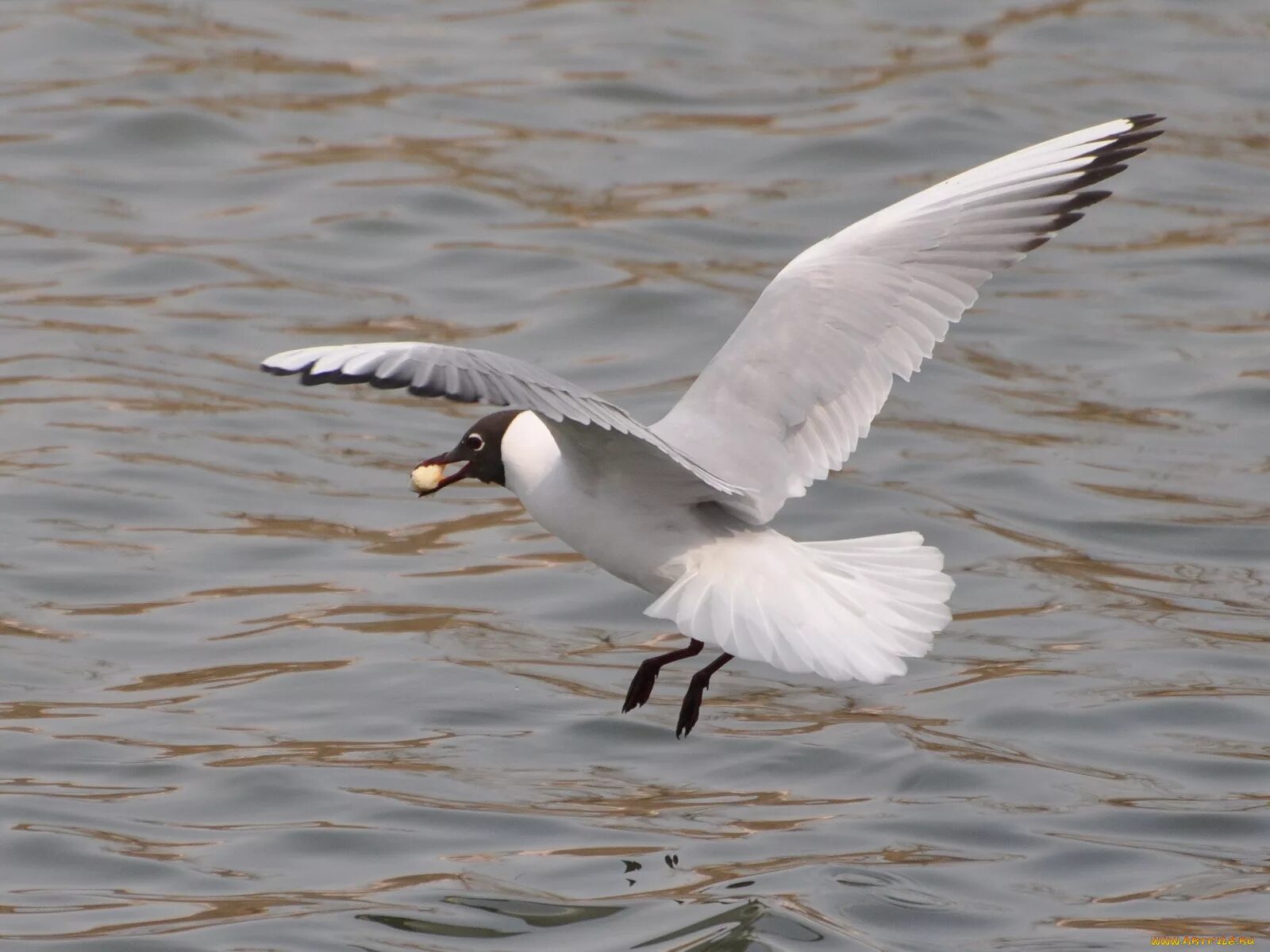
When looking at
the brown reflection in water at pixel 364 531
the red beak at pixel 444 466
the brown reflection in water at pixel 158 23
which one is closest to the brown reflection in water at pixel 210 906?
the red beak at pixel 444 466

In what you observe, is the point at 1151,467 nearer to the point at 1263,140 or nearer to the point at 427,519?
the point at 427,519

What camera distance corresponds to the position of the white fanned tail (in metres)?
5.23

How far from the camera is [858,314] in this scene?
6359 mm

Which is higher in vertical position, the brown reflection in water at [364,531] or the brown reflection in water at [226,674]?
the brown reflection in water at [364,531]

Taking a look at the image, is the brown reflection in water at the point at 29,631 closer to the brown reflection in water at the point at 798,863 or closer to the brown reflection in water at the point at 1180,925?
the brown reflection in water at the point at 798,863

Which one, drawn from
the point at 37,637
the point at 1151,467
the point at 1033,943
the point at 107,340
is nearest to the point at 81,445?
the point at 107,340

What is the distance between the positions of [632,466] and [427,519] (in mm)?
2897

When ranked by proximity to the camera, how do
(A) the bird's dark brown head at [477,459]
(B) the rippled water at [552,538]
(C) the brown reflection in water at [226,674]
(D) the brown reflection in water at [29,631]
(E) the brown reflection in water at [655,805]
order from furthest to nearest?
(D) the brown reflection in water at [29,631] < (C) the brown reflection in water at [226,674] < (A) the bird's dark brown head at [477,459] < (E) the brown reflection in water at [655,805] < (B) the rippled water at [552,538]

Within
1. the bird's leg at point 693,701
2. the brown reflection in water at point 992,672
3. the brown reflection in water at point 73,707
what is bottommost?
the brown reflection in water at point 992,672

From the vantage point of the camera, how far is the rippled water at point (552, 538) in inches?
221

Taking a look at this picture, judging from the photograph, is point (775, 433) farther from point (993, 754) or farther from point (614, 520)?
point (993, 754)

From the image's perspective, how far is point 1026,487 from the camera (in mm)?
8672

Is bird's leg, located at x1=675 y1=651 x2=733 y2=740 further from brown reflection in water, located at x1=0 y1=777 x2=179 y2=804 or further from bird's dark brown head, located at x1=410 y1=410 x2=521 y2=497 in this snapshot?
brown reflection in water, located at x1=0 y1=777 x2=179 y2=804

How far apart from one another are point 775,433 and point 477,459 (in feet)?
2.76
